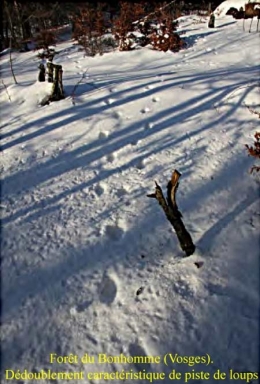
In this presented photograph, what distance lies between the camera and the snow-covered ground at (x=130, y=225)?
2881mm

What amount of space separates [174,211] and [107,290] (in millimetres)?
1049

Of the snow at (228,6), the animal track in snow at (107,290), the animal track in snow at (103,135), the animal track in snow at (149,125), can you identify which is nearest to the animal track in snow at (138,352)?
the animal track in snow at (107,290)

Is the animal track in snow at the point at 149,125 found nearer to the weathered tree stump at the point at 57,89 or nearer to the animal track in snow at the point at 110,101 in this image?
the animal track in snow at the point at 110,101

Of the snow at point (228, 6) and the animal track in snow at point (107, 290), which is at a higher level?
the snow at point (228, 6)

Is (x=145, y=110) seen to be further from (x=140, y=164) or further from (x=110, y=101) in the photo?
(x=140, y=164)

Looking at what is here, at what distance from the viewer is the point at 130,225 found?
12.9ft

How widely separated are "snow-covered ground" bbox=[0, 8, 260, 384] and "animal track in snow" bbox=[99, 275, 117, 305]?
0.01 m

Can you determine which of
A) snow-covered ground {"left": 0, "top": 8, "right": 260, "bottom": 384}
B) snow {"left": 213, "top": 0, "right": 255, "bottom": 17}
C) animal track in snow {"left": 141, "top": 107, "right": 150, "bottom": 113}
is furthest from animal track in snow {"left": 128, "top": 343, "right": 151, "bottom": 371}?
snow {"left": 213, "top": 0, "right": 255, "bottom": 17}

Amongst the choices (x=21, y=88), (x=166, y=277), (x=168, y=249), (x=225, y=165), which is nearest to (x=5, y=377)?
(x=166, y=277)

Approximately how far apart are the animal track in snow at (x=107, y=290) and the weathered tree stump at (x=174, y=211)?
84 centimetres

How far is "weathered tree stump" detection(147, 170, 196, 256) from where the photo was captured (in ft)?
9.96

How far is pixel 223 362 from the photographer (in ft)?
8.84

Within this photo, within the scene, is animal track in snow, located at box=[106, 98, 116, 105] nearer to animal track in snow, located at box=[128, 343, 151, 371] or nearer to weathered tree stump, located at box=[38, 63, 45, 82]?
weathered tree stump, located at box=[38, 63, 45, 82]

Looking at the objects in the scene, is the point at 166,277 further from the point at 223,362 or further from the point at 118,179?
the point at 118,179
